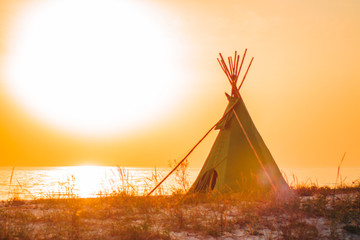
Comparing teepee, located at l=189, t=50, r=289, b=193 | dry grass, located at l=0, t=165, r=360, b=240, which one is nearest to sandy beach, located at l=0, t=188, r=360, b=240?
dry grass, located at l=0, t=165, r=360, b=240

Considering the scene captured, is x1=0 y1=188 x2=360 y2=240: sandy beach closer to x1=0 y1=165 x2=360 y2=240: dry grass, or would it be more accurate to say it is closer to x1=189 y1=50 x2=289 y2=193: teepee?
x1=0 y1=165 x2=360 y2=240: dry grass

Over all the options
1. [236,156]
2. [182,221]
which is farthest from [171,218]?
[236,156]

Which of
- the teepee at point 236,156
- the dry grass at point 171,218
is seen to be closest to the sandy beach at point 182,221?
the dry grass at point 171,218

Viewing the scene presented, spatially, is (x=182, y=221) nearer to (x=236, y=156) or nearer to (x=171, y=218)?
(x=171, y=218)

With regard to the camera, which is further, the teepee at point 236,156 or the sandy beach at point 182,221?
the teepee at point 236,156

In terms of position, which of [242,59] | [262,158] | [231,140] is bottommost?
[262,158]

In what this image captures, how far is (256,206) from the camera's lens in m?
5.33

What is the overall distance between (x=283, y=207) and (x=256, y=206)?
0.46 m

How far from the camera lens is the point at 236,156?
7.68 metres

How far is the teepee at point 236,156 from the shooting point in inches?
292

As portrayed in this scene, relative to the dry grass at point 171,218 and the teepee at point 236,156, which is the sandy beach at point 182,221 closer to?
the dry grass at point 171,218

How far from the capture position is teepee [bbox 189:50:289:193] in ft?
24.3

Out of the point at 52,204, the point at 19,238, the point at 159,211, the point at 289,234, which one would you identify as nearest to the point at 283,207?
the point at 289,234

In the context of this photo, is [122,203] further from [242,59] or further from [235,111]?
[242,59]
